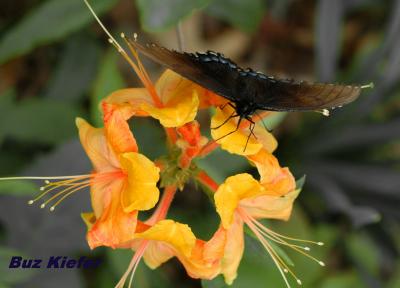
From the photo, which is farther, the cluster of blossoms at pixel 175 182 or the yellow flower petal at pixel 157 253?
the yellow flower petal at pixel 157 253

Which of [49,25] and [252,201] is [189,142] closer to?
[252,201]

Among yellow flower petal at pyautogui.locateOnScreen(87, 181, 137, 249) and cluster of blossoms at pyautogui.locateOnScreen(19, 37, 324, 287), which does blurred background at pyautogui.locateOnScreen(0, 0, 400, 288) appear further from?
yellow flower petal at pyautogui.locateOnScreen(87, 181, 137, 249)

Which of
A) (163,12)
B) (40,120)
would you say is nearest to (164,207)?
(163,12)

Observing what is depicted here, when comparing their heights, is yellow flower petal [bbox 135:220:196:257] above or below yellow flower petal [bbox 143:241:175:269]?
above

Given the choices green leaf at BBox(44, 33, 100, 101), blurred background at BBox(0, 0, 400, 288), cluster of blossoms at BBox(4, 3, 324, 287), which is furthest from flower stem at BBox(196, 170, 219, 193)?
green leaf at BBox(44, 33, 100, 101)

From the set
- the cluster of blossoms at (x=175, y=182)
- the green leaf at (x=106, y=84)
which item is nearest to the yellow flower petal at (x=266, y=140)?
the cluster of blossoms at (x=175, y=182)

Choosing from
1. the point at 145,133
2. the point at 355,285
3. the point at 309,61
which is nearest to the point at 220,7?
the point at 145,133

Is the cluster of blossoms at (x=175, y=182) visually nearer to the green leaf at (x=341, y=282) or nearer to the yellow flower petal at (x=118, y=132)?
the yellow flower petal at (x=118, y=132)
